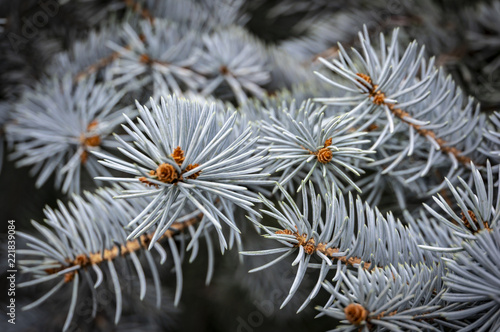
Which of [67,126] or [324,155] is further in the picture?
[67,126]

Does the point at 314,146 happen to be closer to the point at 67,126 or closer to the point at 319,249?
the point at 319,249

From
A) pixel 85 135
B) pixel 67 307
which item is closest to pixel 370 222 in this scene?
pixel 85 135

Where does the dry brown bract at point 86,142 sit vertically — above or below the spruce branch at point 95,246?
above

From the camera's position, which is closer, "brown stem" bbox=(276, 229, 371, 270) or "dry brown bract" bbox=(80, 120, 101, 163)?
"brown stem" bbox=(276, 229, 371, 270)

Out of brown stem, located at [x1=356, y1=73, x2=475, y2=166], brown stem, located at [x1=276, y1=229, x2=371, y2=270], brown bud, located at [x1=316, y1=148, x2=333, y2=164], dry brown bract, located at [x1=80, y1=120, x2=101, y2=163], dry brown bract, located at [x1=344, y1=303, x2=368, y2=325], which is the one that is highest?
dry brown bract, located at [x1=80, y1=120, x2=101, y2=163]

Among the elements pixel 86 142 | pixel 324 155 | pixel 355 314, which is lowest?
pixel 355 314

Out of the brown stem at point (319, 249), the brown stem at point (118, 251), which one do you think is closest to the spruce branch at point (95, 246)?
the brown stem at point (118, 251)

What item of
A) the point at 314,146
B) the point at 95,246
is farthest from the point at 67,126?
the point at 314,146

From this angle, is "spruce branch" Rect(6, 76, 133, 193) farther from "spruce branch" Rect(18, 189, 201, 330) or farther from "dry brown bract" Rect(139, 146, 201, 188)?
"dry brown bract" Rect(139, 146, 201, 188)

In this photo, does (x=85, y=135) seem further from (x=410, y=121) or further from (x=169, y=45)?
(x=410, y=121)

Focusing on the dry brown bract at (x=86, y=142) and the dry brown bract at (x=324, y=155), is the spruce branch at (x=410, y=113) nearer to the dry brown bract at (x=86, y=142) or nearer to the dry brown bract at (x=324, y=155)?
the dry brown bract at (x=324, y=155)

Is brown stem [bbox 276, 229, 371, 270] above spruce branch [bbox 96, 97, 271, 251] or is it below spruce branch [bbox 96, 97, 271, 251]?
below

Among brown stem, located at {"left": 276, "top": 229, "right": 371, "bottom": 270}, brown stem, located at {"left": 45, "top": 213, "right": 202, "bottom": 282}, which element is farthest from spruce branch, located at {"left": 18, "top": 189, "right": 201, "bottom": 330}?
brown stem, located at {"left": 276, "top": 229, "right": 371, "bottom": 270}

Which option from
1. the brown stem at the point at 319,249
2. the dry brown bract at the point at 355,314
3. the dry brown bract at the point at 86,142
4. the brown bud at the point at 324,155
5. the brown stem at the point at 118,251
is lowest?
the dry brown bract at the point at 355,314
